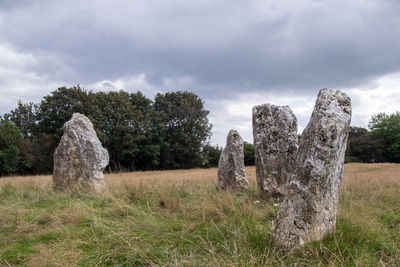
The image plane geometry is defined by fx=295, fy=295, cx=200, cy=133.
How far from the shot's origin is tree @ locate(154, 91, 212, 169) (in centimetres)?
3706

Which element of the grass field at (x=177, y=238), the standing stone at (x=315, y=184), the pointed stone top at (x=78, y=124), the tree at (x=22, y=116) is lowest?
the grass field at (x=177, y=238)

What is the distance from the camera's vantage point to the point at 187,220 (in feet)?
16.2

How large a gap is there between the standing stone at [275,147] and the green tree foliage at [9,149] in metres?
27.5

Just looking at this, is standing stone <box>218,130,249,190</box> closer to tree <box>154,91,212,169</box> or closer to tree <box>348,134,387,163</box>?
tree <box>154,91,212,169</box>

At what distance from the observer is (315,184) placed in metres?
3.79

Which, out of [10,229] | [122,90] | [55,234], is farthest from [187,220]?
[122,90]

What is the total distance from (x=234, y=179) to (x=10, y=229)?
6509mm

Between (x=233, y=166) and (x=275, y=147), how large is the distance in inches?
86.8

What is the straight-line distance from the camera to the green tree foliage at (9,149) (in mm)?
27844

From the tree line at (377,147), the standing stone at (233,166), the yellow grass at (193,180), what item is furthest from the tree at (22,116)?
the tree line at (377,147)

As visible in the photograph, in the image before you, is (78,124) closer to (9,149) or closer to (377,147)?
(9,149)

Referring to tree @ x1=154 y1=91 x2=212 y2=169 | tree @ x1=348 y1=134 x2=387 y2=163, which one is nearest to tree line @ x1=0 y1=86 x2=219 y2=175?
tree @ x1=154 y1=91 x2=212 y2=169

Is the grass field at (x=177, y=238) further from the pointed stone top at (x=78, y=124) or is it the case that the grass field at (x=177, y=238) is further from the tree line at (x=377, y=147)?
the tree line at (x=377, y=147)

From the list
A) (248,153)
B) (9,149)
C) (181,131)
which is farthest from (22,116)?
(248,153)
